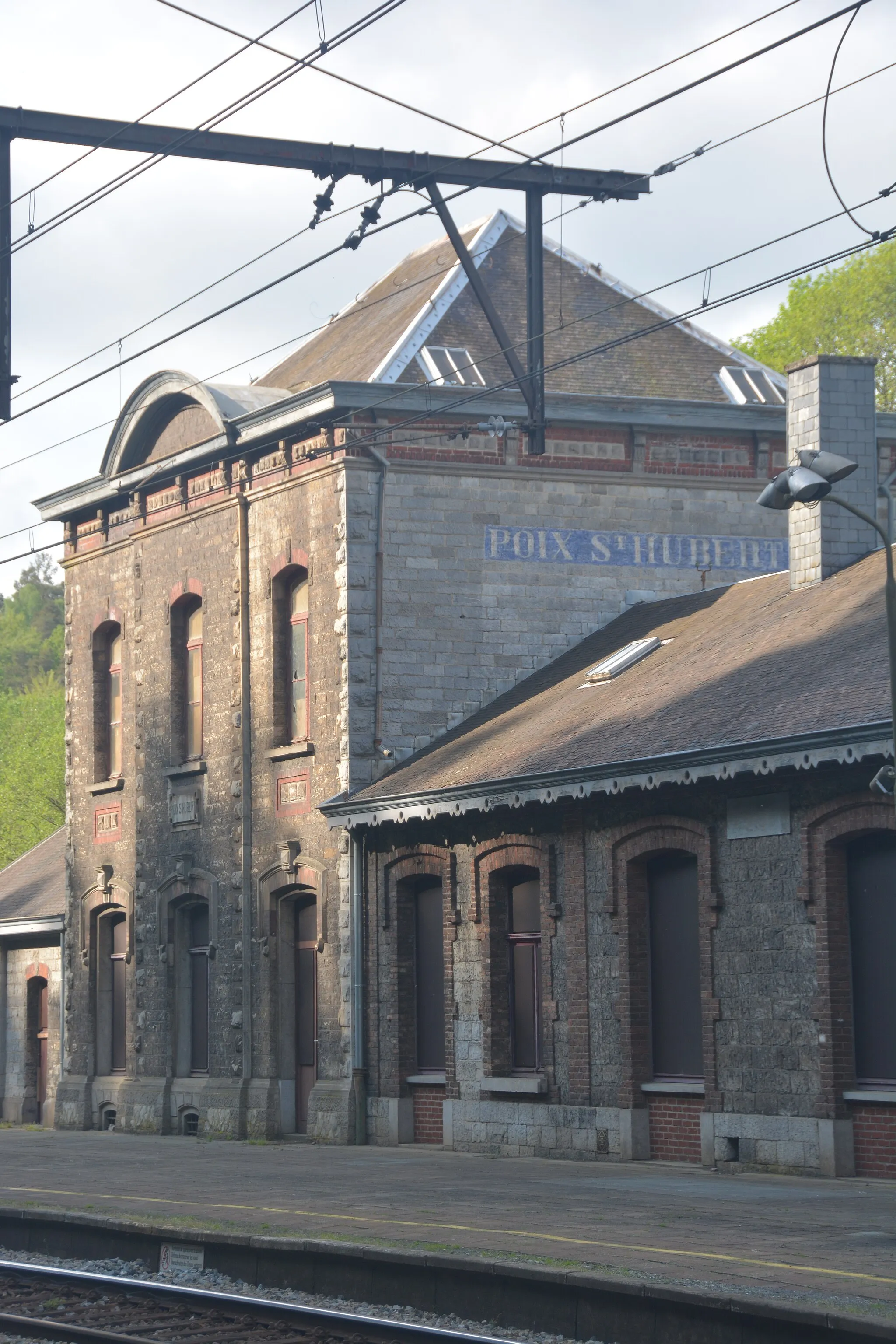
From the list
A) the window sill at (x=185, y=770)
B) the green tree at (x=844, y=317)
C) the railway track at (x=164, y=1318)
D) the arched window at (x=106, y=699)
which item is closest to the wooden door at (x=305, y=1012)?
the window sill at (x=185, y=770)

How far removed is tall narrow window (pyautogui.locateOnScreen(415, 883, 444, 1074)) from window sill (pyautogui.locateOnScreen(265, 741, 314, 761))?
258cm

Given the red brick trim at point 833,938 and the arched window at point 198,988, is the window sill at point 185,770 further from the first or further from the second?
the red brick trim at point 833,938

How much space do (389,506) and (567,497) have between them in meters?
2.45

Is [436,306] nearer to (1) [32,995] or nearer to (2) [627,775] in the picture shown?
(2) [627,775]

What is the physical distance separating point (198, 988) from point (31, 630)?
77.0 m

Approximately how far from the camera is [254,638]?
26672 mm

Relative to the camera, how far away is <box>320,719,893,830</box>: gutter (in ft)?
53.6

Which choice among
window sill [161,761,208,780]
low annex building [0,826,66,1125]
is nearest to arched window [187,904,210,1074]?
window sill [161,761,208,780]

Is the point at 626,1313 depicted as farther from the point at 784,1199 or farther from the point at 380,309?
the point at 380,309

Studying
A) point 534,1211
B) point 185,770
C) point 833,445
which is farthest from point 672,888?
point 185,770

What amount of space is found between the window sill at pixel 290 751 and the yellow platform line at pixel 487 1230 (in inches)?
326

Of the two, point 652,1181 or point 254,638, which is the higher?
point 254,638

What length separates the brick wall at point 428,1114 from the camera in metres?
23.1

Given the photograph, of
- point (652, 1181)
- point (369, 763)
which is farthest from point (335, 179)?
point (652, 1181)
